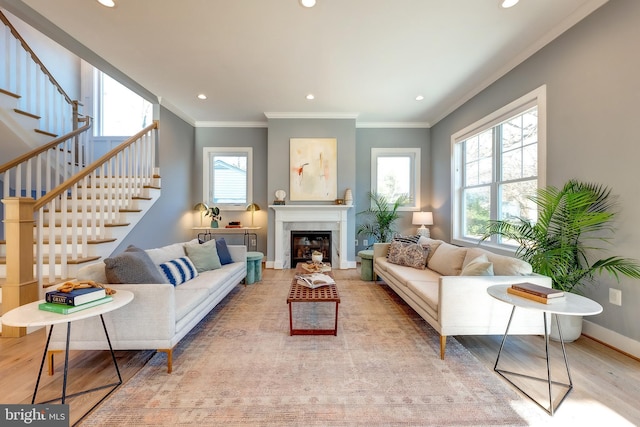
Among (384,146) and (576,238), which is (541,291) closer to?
(576,238)

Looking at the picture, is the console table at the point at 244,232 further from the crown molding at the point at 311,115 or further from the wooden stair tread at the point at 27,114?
the wooden stair tread at the point at 27,114

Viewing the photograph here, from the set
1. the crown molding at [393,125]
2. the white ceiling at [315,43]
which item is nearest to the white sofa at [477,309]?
the white ceiling at [315,43]

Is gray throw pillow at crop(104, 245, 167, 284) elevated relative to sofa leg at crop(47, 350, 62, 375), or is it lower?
elevated

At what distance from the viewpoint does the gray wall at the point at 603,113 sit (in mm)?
2035

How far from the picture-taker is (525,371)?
1871 millimetres

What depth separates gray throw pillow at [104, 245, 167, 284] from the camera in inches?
77.4

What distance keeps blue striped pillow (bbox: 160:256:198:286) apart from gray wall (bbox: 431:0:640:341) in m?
3.73

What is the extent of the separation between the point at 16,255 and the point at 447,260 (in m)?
4.06

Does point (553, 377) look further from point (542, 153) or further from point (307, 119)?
point (307, 119)

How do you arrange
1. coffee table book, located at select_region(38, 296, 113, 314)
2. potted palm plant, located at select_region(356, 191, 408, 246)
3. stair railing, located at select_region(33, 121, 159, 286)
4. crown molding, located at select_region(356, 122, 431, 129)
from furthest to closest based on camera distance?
crown molding, located at select_region(356, 122, 431, 129), potted palm plant, located at select_region(356, 191, 408, 246), stair railing, located at select_region(33, 121, 159, 286), coffee table book, located at select_region(38, 296, 113, 314)

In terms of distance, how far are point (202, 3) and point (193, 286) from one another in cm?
248

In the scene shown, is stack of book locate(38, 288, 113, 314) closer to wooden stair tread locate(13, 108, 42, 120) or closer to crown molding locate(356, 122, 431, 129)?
wooden stair tread locate(13, 108, 42, 120)

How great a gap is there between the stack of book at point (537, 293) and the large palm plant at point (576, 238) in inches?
29.5

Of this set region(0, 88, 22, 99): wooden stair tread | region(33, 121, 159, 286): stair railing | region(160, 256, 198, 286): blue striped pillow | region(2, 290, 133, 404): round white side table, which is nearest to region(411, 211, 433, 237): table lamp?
region(160, 256, 198, 286): blue striped pillow
